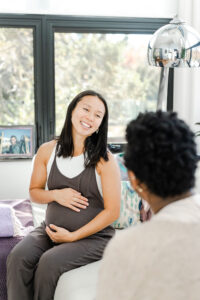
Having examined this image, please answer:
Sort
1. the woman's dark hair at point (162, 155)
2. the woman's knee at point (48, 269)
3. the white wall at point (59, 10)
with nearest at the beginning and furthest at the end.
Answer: the woman's dark hair at point (162, 155) → the woman's knee at point (48, 269) → the white wall at point (59, 10)

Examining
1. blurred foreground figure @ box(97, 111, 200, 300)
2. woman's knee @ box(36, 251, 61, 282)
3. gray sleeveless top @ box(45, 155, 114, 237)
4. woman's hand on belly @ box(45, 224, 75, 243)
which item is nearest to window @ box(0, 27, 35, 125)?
gray sleeveless top @ box(45, 155, 114, 237)

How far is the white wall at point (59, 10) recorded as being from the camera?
10.4ft

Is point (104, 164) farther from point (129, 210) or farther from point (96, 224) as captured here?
point (129, 210)

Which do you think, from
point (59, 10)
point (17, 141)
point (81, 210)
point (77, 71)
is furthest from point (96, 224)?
point (59, 10)

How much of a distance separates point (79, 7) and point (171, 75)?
2.95 ft

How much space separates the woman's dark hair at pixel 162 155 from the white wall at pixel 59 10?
2.34 m

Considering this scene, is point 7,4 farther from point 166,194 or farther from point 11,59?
point 166,194

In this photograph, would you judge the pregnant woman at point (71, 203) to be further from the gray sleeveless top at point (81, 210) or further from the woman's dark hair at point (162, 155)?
the woman's dark hair at point (162, 155)

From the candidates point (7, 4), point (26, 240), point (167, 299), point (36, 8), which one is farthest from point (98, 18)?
point (167, 299)

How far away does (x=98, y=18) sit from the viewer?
129 inches

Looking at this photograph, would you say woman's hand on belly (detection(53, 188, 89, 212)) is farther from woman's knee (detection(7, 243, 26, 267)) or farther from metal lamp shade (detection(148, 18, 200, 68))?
metal lamp shade (detection(148, 18, 200, 68))

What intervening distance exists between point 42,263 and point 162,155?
0.91 metres

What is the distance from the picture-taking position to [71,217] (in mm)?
1926

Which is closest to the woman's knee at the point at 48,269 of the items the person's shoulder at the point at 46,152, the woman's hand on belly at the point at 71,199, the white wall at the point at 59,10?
the woman's hand on belly at the point at 71,199
